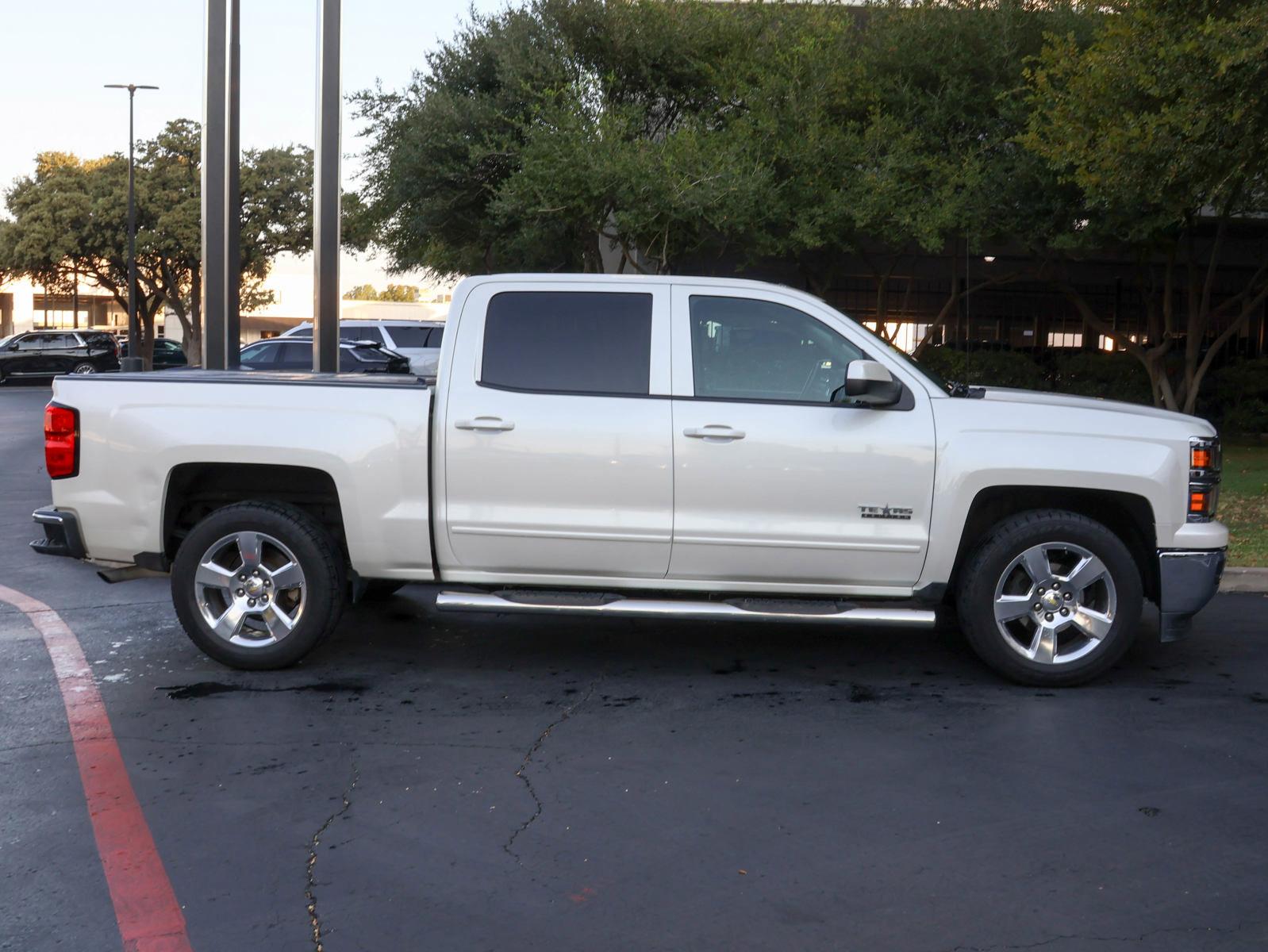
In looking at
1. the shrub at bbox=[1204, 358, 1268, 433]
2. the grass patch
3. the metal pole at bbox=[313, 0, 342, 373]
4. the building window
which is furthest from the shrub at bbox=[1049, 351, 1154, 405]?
the metal pole at bbox=[313, 0, 342, 373]

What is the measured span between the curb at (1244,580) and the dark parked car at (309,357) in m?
15.3

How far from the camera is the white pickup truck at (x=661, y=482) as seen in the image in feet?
20.5

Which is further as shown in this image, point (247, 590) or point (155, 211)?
point (155, 211)

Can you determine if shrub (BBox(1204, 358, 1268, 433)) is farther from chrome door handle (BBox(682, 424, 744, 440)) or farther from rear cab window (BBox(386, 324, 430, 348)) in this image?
chrome door handle (BBox(682, 424, 744, 440))

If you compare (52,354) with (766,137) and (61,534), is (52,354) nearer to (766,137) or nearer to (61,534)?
(766,137)

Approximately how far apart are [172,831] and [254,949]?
1.01 metres

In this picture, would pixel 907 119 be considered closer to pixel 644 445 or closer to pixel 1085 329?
pixel 1085 329

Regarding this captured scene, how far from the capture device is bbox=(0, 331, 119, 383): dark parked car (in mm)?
40125

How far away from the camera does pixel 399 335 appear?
83.4 feet

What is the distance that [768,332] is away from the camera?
6.52m

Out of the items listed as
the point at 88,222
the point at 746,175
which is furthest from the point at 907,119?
the point at 88,222

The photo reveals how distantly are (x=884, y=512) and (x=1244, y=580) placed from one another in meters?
4.27

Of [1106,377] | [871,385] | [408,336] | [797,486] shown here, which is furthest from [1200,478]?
[408,336]

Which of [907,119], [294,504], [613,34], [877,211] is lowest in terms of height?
[294,504]
